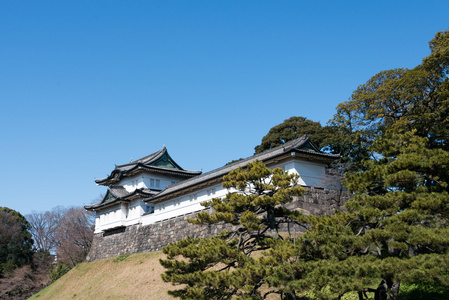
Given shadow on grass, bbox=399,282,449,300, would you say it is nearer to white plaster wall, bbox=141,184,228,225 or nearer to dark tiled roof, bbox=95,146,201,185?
white plaster wall, bbox=141,184,228,225

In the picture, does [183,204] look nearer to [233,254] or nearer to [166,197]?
[166,197]

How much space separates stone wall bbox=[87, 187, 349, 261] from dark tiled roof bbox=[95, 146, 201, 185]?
4656mm

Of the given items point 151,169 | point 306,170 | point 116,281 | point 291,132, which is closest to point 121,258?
point 116,281

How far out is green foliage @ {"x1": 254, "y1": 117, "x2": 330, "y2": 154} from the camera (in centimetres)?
3291

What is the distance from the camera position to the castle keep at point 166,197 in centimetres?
2139

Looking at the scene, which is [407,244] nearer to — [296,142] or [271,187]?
[271,187]

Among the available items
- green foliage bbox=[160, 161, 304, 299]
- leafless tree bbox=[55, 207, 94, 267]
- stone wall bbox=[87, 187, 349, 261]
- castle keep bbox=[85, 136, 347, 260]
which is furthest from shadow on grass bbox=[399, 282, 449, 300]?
leafless tree bbox=[55, 207, 94, 267]

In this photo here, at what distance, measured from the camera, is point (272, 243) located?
10.4 m

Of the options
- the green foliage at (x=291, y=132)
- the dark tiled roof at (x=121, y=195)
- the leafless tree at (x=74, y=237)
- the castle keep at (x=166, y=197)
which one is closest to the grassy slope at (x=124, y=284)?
the castle keep at (x=166, y=197)

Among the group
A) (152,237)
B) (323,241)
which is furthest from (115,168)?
(323,241)

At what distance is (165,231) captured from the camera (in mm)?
26750

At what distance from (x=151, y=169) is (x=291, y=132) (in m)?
12.4

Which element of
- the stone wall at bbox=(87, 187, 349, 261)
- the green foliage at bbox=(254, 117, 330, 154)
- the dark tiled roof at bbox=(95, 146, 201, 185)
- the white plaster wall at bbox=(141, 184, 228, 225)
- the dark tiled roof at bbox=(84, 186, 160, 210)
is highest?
the green foliage at bbox=(254, 117, 330, 154)

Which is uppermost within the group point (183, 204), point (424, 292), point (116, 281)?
point (183, 204)
